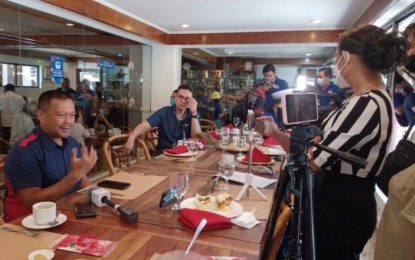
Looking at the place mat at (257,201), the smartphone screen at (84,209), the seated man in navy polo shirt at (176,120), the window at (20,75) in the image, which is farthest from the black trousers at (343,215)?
the window at (20,75)

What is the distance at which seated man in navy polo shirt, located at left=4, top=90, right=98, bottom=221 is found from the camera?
1.37 m

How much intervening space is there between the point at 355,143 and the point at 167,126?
1.98 metres

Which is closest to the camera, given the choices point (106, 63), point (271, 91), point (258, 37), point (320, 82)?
point (271, 91)

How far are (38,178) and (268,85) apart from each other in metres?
3.49

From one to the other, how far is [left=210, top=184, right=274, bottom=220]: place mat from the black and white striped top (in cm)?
31

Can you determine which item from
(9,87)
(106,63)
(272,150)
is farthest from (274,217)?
(106,63)

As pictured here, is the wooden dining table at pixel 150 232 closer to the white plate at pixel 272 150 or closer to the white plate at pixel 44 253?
the white plate at pixel 44 253

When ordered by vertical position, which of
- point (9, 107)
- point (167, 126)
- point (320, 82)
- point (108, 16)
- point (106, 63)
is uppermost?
point (108, 16)

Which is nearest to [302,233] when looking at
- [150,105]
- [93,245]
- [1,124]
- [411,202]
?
[411,202]

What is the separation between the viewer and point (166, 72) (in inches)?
231

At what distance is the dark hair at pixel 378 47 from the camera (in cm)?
122

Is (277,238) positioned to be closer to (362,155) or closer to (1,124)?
(362,155)

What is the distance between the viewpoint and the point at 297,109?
47.6 inches

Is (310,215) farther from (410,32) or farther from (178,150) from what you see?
(178,150)
